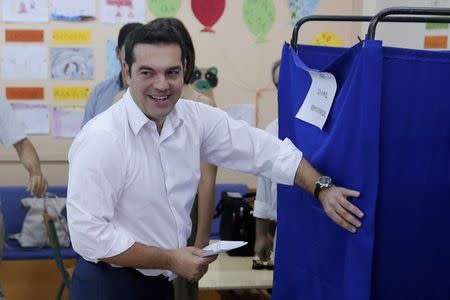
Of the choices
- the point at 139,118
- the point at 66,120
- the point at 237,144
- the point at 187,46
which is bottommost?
the point at 66,120

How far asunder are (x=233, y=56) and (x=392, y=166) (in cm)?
329

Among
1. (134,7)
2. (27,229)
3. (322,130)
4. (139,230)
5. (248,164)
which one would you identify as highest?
(134,7)

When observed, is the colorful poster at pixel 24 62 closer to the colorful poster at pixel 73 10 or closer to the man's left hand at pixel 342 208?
the colorful poster at pixel 73 10

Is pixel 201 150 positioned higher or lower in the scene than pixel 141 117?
lower

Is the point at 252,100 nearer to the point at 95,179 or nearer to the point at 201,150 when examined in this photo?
the point at 201,150

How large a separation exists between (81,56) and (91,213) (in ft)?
9.89

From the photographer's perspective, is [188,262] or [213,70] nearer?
[188,262]

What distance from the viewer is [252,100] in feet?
16.2

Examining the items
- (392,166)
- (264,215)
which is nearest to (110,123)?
(392,166)

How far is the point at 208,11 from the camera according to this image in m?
4.84

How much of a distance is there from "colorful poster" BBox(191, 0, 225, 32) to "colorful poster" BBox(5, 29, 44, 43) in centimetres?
111

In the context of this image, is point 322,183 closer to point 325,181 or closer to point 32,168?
point 325,181

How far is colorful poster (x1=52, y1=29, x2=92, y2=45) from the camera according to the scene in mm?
4645

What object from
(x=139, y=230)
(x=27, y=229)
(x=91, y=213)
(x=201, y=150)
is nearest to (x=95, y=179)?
(x=91, y=213)
